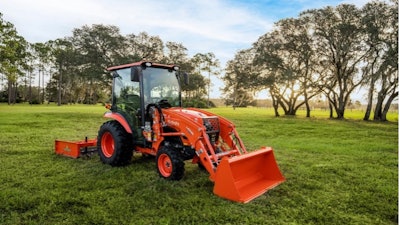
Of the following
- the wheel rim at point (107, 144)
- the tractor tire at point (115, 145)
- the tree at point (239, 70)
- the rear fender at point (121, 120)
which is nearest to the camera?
the tractor tire at point (115, 145)

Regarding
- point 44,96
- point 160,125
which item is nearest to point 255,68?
point 160,125

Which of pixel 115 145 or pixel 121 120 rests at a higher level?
pixel 121 120

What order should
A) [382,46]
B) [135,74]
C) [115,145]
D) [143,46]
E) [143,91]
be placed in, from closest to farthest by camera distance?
[135,74], [143,91], [115,145], [382,46], [143,46]

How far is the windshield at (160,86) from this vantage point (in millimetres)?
6523

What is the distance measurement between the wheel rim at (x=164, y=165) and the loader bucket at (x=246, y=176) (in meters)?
1.12

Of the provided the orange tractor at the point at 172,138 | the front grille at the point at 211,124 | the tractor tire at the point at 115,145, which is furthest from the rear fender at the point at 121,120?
the front grille at the point at 211,124

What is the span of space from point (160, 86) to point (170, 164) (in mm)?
1932

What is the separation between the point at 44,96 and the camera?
231 feet

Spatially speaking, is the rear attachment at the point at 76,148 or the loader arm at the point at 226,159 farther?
the rear attachment at the point at 76,148

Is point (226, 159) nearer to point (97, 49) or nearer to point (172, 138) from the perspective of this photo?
point (172, 138)

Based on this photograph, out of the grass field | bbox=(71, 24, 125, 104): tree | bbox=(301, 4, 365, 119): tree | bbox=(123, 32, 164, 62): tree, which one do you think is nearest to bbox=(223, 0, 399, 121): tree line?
bbox=(301, 4, 365, 119): tree

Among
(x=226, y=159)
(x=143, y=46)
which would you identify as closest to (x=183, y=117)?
(x=226, y=159)

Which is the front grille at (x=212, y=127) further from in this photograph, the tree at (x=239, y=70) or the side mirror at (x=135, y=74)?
the tree at (x=239, y=70)

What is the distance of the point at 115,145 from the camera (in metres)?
6.66
